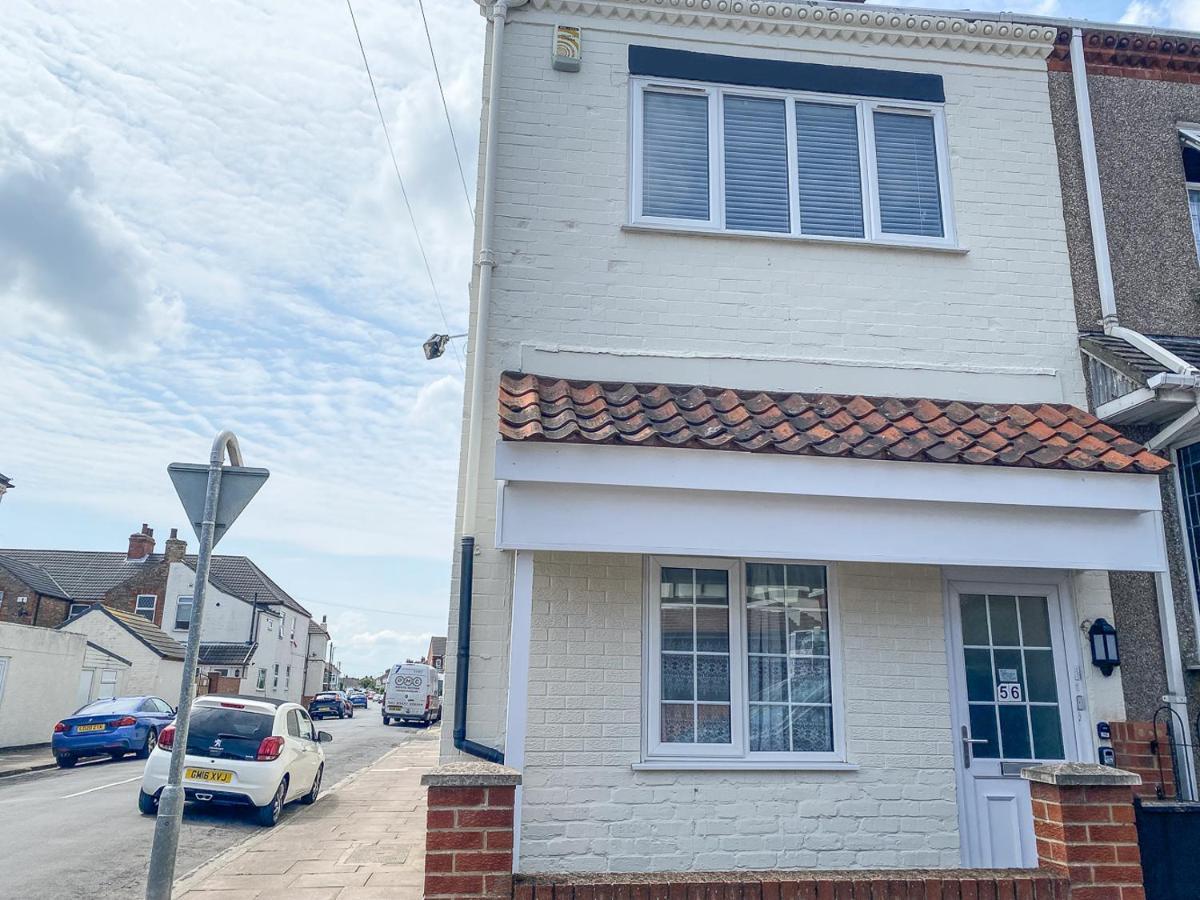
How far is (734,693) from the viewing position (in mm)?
6254

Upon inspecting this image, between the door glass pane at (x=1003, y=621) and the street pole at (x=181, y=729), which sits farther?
the door glass pane at (x=1003, y=621)

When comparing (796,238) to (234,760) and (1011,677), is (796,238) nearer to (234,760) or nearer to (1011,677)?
(1011,677)

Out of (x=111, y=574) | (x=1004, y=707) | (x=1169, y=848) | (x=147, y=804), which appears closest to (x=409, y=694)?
(x=111, y=574)

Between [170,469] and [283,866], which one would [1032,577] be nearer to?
[170,469]

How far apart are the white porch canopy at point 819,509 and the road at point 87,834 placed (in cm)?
560

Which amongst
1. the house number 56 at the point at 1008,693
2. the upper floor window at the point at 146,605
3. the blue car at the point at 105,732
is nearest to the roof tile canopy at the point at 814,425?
the house number 56 at the point at 1008,693

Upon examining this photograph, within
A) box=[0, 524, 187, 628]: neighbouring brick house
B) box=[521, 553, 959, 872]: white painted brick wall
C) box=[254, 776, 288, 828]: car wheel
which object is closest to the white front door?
box=[521, 553, 959, 872]: white painted brick wall

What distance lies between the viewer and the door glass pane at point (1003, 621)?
Answer: 264 inches

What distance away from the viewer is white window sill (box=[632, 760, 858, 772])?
601 centimetres

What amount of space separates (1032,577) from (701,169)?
4.01 meters

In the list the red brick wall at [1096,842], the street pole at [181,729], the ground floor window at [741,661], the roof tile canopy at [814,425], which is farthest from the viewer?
the ground floor window at [741,661]

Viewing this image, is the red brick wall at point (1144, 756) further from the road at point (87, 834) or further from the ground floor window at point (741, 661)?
the road at point (87, 834)

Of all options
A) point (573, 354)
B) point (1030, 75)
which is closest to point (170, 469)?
point (573, 354)

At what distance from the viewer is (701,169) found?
24.5ft
